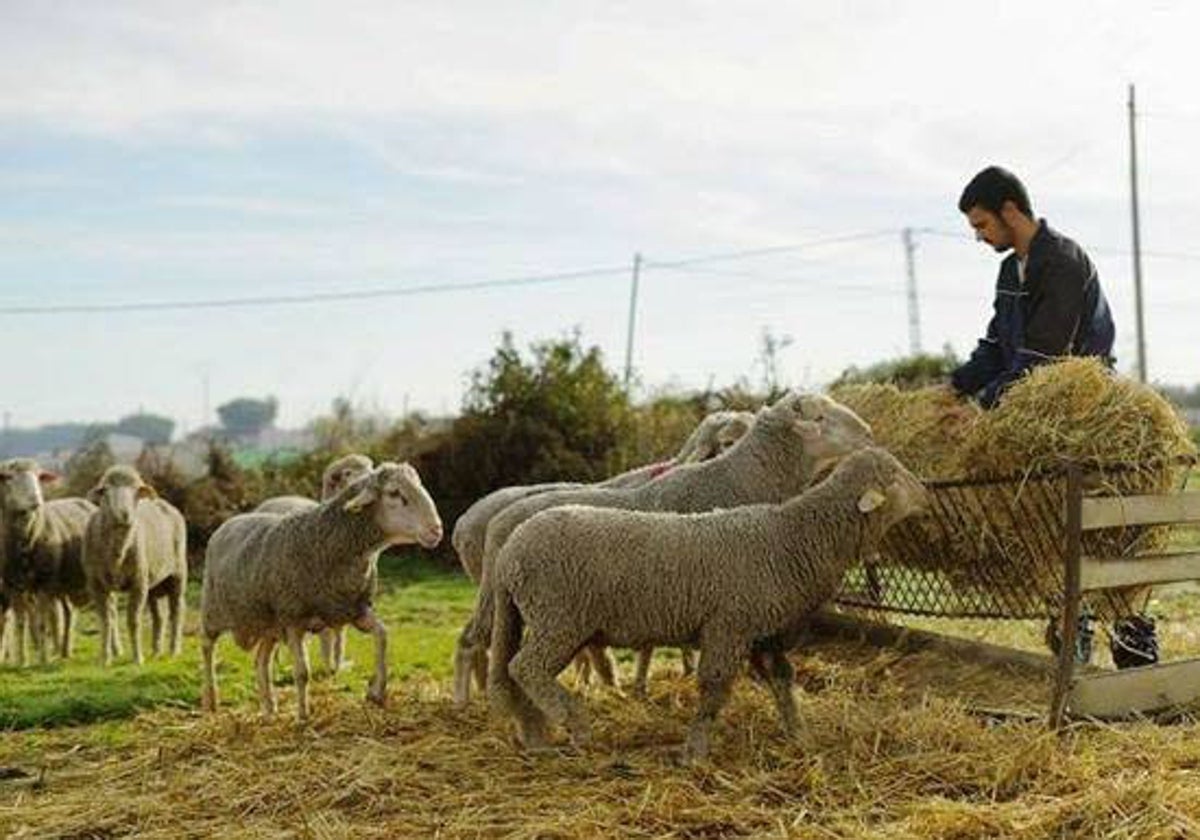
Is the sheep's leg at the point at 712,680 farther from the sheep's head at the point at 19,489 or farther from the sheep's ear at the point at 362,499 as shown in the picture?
the sheep's head at the point at 19,489

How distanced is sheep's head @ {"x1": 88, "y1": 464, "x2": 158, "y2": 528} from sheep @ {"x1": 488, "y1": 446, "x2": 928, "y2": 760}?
7.20 m

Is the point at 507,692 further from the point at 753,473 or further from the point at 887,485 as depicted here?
the point at 887,485

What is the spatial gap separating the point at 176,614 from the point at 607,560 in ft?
27.4

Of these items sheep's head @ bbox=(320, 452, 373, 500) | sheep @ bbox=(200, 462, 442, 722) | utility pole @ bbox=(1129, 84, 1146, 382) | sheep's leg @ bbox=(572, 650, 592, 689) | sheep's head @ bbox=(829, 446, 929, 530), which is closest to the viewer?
sheep's head @ bbox=(829, 446, 929, 530)

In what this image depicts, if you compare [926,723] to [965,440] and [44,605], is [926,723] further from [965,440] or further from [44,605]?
[44,605]

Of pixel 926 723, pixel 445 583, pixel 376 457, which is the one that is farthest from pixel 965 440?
pixel 376 457

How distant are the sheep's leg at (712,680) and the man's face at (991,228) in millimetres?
2954

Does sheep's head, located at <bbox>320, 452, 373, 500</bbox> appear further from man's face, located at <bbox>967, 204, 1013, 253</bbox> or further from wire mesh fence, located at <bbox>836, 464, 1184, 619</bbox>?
man's face, located at <bbox>967, 204, 1013, 253</bbox>

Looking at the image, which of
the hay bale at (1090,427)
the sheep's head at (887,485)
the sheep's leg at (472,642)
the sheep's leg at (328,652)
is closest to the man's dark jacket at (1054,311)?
the hay bale at (1090,427)

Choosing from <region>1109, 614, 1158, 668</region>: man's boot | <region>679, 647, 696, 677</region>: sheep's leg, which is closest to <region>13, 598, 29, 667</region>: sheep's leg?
<region>679, 647, 696, 677</region>: sheep's leg

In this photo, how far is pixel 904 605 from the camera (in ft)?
28.7

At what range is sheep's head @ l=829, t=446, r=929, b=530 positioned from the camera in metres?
6.91

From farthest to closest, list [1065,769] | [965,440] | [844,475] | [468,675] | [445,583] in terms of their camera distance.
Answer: [445,583], [468,675], [965,440], [844,475], [1065,769]

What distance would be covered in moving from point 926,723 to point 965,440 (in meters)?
1.52
